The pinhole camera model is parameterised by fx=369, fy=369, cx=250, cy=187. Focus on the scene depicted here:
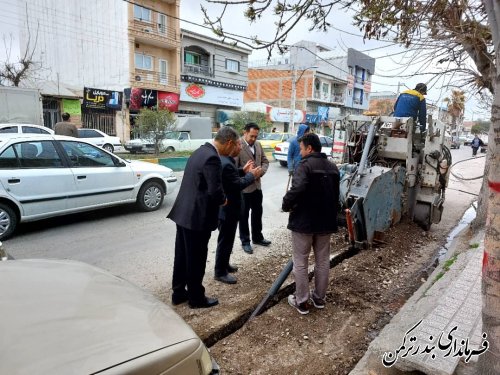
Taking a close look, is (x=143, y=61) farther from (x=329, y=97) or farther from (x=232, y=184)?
(x=329, y=97)

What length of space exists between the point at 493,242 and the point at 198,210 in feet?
7.43

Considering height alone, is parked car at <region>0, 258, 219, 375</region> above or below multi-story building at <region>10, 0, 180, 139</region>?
below

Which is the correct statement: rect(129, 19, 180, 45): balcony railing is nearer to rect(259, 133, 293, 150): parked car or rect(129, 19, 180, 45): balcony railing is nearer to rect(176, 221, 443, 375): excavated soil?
rect(259, 133, 293, 150): parked car

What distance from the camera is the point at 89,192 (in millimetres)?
6258

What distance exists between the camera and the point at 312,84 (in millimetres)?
40812

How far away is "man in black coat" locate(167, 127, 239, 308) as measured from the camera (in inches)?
132

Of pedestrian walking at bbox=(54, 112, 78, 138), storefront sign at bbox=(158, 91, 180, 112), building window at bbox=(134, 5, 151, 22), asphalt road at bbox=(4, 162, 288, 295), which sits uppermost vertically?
building window at bbox=(134, 5, 151, 22)

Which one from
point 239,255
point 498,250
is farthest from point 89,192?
point 498,250

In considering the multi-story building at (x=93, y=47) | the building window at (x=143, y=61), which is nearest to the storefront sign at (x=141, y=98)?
the multi-story building at (x=93, y=47)

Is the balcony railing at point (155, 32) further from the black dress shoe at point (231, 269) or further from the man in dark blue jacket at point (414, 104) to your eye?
the black dress shoe at point (231, 269)

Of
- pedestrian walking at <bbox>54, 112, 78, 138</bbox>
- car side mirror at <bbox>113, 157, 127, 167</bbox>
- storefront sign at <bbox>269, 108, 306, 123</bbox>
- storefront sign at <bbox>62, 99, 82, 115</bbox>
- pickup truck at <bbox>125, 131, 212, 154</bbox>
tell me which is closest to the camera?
car side mirror at <bbox>113, 157, 127, 167</bbox>

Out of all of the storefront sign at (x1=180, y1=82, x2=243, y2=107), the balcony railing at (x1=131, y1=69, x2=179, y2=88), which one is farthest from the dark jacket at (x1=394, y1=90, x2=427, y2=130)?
the storefront sign at (x1=180, y1=82, x2=243, y2=107)

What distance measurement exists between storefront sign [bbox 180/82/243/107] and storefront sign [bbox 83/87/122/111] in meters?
5.01

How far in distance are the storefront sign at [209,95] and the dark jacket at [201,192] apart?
23.2 m
